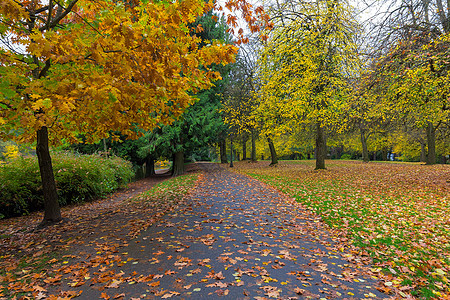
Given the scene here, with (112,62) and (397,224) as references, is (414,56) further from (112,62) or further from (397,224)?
(112,62)

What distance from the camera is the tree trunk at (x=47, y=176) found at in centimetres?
579

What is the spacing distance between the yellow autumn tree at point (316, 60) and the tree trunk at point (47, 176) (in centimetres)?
1069

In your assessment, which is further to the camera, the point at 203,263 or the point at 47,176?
the point at 47,176

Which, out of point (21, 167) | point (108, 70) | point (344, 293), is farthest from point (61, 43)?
point (21, 167)

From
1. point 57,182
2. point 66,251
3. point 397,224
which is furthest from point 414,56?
point 57,182

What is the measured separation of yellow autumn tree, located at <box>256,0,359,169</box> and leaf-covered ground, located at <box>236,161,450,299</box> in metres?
4.72

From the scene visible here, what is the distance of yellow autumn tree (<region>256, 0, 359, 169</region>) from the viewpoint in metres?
12.2

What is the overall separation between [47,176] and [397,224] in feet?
27.8

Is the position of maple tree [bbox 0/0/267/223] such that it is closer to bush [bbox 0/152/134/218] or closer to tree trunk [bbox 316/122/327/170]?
bush [bbox 0/152/134/218]

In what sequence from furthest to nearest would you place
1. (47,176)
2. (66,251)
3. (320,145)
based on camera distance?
(320,145), (47,176), (66,251)

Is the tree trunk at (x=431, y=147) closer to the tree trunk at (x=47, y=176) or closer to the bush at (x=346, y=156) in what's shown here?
the tree trunk at (x=47, y=176)

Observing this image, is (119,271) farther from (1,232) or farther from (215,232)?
(1,232)

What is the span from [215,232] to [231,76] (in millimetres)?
20620

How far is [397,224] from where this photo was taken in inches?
218
